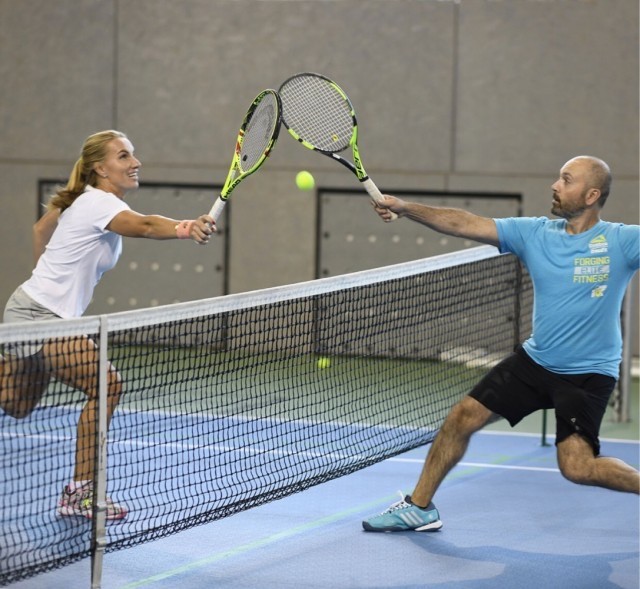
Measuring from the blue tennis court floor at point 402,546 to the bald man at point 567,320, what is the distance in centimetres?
39

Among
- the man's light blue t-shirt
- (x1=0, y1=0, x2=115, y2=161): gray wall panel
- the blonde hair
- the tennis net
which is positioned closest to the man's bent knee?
the man's light blue t-shirt

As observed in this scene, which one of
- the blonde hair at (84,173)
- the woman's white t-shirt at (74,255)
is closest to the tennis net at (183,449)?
the woman's white t-shirt at (74,255)

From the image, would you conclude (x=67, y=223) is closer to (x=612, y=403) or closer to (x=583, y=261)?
(x=583, y=261)

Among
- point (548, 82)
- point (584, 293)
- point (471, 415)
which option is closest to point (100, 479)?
point (471, 415)

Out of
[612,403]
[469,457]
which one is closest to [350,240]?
[612,403]

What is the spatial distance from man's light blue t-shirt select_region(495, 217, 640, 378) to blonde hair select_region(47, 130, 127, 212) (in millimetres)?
1944

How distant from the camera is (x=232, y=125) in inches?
419

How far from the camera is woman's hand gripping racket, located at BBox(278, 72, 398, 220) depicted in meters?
5.22

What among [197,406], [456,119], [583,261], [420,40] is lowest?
[197,406]

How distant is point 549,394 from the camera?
4590 mm

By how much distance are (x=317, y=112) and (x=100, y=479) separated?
2249mm

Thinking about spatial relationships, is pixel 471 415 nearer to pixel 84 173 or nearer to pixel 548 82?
pixel 84 173

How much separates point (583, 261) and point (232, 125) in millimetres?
6595

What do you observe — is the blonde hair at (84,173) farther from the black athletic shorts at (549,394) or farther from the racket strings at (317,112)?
the black athletic shorts at (549,394)
